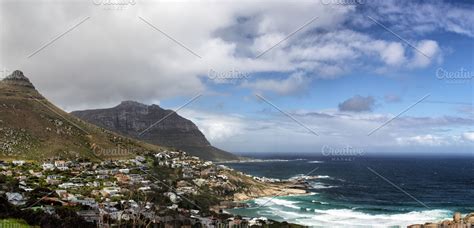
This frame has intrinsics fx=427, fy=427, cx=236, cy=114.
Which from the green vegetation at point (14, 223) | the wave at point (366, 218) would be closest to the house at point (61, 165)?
the wave at point (366, 218)

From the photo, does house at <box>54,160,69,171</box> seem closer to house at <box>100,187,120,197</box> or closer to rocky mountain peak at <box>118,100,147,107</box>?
house at <box>100,187,120,197</box>

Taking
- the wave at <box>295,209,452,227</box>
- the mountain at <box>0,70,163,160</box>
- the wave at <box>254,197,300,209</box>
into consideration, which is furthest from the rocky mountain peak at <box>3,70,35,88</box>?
the wave at <box>295,209,452,227</box>

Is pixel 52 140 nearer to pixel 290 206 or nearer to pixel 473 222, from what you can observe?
pixel 290 206

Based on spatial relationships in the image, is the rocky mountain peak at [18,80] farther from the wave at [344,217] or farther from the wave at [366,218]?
the wave at [366,218]

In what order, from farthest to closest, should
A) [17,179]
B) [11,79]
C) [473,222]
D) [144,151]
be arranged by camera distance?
[11,79], [144,151], [17,179], [473,222]

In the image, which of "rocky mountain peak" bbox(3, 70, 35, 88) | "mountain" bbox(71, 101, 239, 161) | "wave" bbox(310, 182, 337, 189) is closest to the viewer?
"wave" bbox(310, 182, 337, 189)

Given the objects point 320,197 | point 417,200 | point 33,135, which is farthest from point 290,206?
point 33,135

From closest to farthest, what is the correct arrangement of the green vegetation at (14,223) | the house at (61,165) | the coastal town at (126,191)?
the green vegetation at (14,223), the coastal town at (126,191), the house at (61,165)
